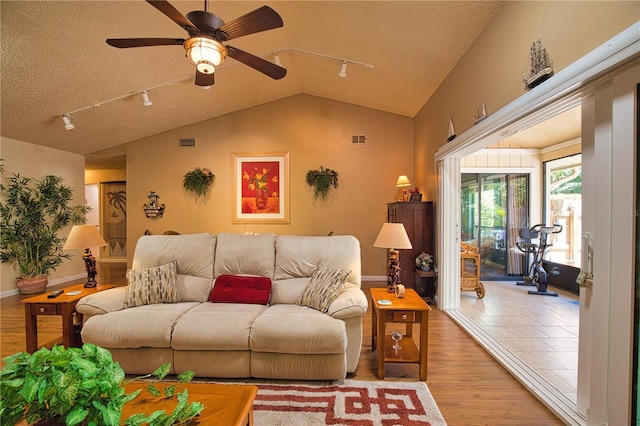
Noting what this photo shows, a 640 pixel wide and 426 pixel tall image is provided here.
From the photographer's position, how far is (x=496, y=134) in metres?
2.67

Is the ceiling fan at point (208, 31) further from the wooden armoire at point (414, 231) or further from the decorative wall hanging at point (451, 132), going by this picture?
the wooden armoire at point (414, 231)

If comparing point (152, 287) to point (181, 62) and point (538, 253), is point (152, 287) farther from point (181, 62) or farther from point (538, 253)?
point (538, 253)

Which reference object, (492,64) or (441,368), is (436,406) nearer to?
(441,368)

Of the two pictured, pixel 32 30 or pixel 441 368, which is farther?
pixel 32 30

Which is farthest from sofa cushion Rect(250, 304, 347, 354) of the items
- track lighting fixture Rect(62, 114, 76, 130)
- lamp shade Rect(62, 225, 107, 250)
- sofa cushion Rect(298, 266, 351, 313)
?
track lighting fixture Rect(62, 114, 76, 130)

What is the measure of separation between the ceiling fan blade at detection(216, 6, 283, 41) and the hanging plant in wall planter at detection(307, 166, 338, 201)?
3.69m

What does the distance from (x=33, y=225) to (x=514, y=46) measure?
23.1ft

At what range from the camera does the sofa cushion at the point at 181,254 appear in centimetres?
295

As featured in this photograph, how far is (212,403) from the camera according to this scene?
1.38 m

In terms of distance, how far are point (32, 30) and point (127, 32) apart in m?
0.83

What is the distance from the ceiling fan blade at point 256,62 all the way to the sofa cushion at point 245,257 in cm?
161

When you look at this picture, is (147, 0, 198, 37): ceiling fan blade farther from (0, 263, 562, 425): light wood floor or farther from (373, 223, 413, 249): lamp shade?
(0, 263, 562, 425): light wood floor

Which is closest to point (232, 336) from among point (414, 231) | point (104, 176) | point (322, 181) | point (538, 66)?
point (538, 66)

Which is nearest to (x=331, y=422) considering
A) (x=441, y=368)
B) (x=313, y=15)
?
(x=441, y=368)
